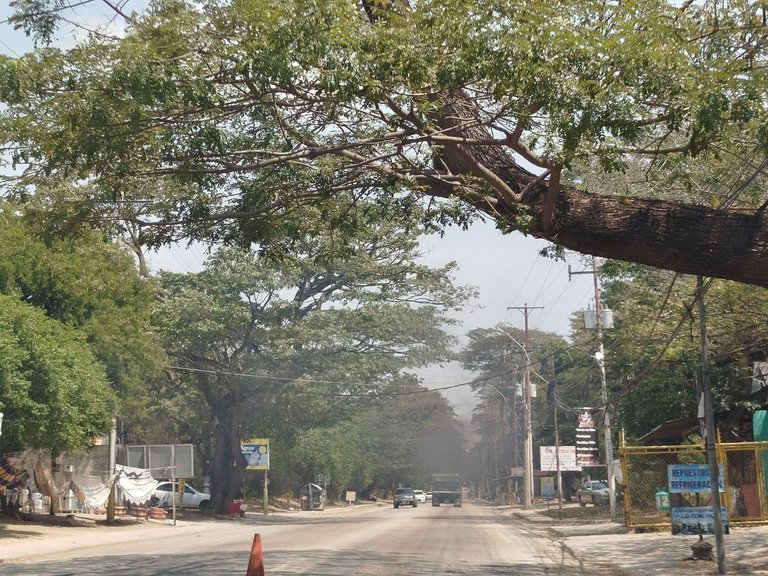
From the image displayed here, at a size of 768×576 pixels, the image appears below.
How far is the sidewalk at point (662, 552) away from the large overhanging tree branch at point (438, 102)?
711 cm

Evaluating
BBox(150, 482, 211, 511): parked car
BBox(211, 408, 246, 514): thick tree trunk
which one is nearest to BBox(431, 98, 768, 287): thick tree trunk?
BBox(211, 408, 246, 514): thick tree trunk

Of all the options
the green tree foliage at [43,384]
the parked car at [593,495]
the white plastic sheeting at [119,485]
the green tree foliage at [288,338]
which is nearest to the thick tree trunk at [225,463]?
the green tree foliage at [288,338]

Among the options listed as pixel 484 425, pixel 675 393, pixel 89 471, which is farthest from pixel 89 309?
pixel 484 425

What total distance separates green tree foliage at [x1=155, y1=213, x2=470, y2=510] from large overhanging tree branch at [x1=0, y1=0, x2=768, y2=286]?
26815mm

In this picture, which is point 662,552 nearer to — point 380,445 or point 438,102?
point 438,102

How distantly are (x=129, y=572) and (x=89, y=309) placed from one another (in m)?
16.7

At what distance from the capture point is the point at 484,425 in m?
132

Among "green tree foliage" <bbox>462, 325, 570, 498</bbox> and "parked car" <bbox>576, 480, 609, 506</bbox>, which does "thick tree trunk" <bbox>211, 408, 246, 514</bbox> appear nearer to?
"parked car" <bbox>576, 480, 609, 506</bbox>

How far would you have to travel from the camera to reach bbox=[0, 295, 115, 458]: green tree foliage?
2292 cm

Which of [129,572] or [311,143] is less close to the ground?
[311,143]

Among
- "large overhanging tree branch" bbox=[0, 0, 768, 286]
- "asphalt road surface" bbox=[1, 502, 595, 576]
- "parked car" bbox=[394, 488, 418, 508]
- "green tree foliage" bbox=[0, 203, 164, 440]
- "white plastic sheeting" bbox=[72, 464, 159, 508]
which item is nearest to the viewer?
"large overhanging tree branch" bbox=[0, 0, 768, 286]

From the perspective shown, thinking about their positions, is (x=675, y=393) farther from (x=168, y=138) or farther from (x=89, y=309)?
(x=168, y=138)

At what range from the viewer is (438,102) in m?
10.9

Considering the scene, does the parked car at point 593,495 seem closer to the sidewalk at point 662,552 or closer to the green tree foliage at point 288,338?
the green tree foliage at point 288,338
